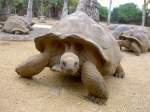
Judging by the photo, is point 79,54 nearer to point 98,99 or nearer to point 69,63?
point 69,63

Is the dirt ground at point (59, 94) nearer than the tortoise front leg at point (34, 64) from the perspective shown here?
Yes

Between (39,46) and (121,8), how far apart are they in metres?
29.3

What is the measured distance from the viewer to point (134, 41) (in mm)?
7707

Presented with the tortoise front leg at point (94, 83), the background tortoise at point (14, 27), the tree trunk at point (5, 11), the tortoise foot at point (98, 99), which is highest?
the tree trunk at point (5, 11)

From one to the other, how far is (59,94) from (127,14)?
91.7 ft

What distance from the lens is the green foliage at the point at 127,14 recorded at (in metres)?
29.8

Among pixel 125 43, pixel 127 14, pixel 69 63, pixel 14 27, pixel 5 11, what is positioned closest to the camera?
pixel 69 63

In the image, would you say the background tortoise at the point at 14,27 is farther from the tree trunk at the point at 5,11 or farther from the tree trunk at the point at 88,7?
the tree trunk at the point at 5,11

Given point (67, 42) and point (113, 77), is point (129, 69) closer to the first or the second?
point (113, 77)

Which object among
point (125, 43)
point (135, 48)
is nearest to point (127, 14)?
Result: point (125, 43)

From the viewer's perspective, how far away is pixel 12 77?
400cm

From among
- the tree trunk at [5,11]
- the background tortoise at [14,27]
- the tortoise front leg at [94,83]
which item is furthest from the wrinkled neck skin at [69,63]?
the tree trunk at [5,11]

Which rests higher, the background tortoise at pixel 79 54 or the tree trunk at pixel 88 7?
the tree trunk at pixel 88 7

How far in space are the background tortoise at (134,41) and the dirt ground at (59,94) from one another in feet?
8.61
